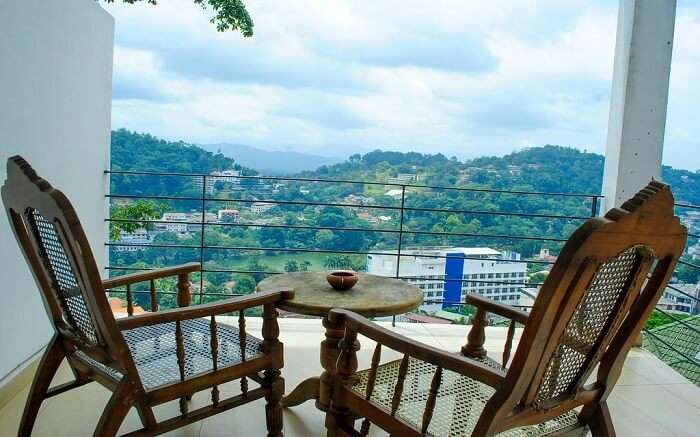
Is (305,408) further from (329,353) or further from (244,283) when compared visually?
(244,283)

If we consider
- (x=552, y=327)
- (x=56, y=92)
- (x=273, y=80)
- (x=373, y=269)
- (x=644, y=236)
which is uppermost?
(x=273, y=80)

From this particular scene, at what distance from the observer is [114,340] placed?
4.80ft

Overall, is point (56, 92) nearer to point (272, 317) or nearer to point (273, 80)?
point (272, 317)

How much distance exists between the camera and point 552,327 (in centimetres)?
118

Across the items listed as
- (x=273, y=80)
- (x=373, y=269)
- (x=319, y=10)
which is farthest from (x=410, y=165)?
(x=273, y=80)

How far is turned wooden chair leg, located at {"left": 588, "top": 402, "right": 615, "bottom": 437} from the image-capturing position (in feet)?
4.92

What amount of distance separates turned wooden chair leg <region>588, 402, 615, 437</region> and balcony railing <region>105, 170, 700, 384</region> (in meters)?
1.92

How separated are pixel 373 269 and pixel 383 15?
3.20 metres

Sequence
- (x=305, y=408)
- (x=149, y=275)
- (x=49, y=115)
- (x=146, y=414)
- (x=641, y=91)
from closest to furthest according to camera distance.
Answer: (x=146, y=414)
(x=149, y=275)
(x=305, y=408)
(x=49, y=115)
(x=641, y=91)

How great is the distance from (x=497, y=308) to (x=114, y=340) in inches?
47.3

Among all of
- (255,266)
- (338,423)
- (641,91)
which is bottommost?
(338,423)

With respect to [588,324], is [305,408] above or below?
below

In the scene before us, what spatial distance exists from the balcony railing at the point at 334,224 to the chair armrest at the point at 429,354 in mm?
1900

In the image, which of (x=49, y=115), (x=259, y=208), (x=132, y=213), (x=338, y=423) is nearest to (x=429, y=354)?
(x=338, y=423)
